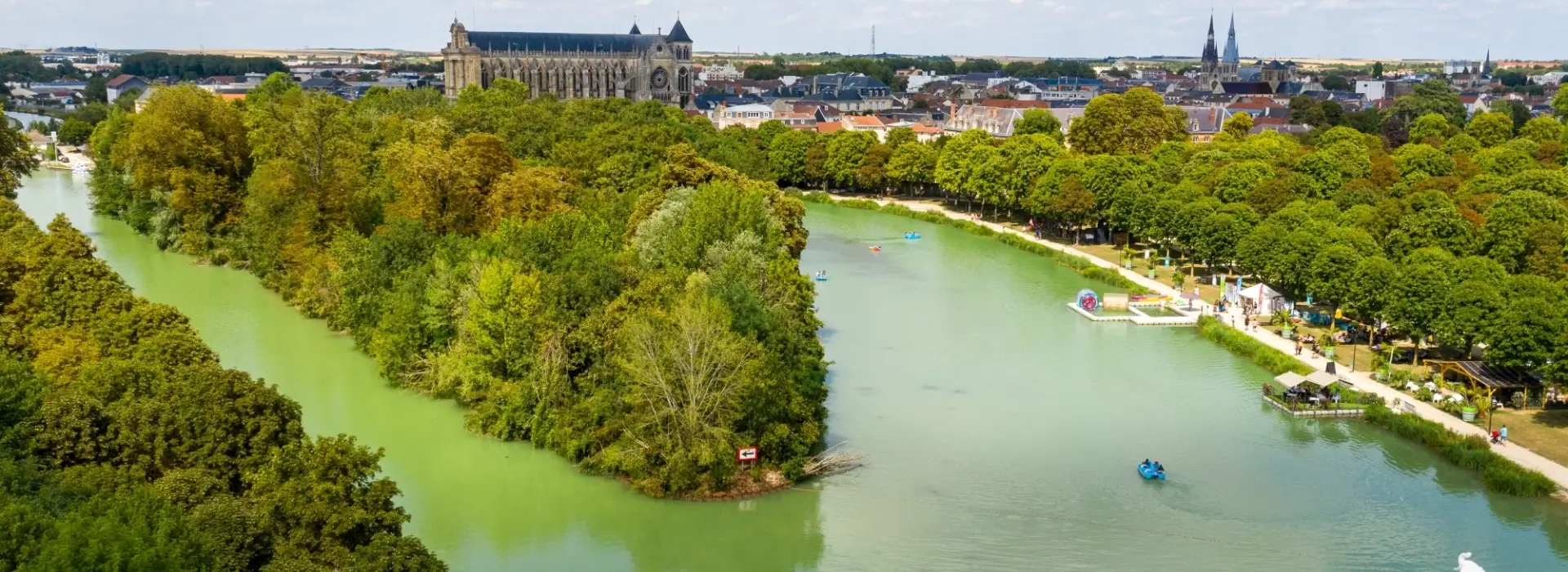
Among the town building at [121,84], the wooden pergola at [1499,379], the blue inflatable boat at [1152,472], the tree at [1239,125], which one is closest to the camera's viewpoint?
the blue inflatable boat at [1152,472]

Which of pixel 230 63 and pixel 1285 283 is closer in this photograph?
pixel 1285 283

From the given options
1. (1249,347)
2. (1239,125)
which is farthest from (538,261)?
(1239,125)

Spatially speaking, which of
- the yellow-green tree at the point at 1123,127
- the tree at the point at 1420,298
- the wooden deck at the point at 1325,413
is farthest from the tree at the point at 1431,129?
the wooden deck at the point at 1325,413

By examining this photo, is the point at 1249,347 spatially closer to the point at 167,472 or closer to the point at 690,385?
the point at 690,385

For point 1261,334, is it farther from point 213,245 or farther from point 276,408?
point 213,245

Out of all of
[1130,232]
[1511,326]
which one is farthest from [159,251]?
[1511,326]

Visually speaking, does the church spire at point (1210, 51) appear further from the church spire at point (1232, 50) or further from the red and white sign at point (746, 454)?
the red and white sign at point (746, 454)
